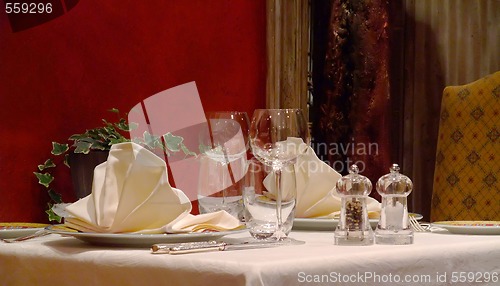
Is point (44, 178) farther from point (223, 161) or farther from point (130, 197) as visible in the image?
point (130, 197)

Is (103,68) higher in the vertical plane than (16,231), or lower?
higher

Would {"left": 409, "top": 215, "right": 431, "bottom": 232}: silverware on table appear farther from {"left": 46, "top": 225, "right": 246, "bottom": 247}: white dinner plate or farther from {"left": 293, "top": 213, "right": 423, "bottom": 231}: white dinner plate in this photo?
{"left": 46, "top": 225, "right": 246, "bottom": 247}: white dinner plate

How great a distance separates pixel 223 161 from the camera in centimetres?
151

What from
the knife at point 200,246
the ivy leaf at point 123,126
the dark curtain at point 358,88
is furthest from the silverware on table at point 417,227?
the dark curtain at point 358,88

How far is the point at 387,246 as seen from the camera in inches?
48.3

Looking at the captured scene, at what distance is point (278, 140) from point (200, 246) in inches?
9.4

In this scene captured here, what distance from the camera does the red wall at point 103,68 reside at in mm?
2670

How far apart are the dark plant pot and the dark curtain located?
1.72 m

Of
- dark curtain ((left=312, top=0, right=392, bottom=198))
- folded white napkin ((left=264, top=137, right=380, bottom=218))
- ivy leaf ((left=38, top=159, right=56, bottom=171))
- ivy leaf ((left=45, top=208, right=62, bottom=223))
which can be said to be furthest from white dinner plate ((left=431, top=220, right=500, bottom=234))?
dark curtain ((left=312, top=0, right=392, bottom=198))

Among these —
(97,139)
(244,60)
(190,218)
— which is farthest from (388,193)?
(244,60)

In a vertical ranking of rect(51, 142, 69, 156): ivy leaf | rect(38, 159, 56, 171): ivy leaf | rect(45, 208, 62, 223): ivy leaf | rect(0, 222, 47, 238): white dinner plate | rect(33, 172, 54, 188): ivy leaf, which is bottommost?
rect(45, 208, 62, 223): ivy leaf

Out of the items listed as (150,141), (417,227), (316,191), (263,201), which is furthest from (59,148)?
(263,201)

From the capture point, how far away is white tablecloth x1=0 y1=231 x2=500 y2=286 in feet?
3.18

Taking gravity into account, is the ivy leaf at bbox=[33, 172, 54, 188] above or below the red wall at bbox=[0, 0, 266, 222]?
below
